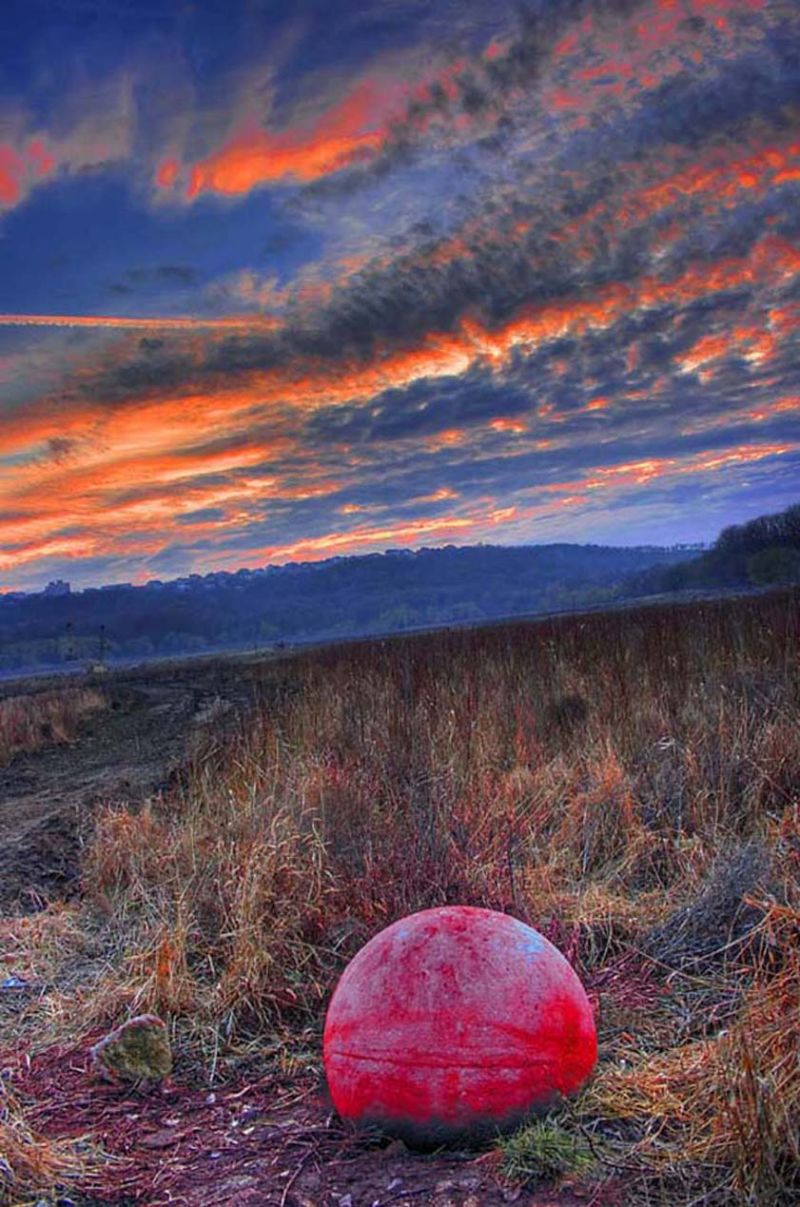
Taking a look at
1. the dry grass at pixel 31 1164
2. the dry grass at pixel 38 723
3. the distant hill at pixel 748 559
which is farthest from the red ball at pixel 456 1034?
the distant hill at pixel 748 559

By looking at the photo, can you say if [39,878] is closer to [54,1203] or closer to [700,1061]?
[54,1203]

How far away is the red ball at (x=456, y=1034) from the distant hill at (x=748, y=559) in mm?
50740

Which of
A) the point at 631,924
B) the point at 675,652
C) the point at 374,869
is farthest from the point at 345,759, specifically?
the point at 675,652

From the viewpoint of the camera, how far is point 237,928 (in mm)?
4309

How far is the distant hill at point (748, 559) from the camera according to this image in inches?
2089

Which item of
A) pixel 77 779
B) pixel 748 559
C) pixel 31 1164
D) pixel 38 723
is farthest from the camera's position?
pixel 748 559

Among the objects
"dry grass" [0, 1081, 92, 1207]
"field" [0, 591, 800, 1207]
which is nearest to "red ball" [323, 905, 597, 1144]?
"field" [0, 591, 800, 1207]

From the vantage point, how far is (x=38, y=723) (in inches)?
677

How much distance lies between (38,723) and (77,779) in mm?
6941

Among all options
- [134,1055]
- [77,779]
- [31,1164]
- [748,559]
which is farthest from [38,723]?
[748,559]

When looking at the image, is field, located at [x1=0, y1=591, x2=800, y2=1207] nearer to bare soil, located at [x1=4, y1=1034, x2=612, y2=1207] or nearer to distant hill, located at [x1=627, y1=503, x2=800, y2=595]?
bare soil, located at [x1=4, y1=1034, x2=612, y2=1207]

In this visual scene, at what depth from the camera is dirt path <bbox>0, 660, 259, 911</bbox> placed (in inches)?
254

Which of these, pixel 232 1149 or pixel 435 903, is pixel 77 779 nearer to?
pixel 435 903

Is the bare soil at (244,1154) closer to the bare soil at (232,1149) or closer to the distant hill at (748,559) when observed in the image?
the bare soil at (232,1149)
